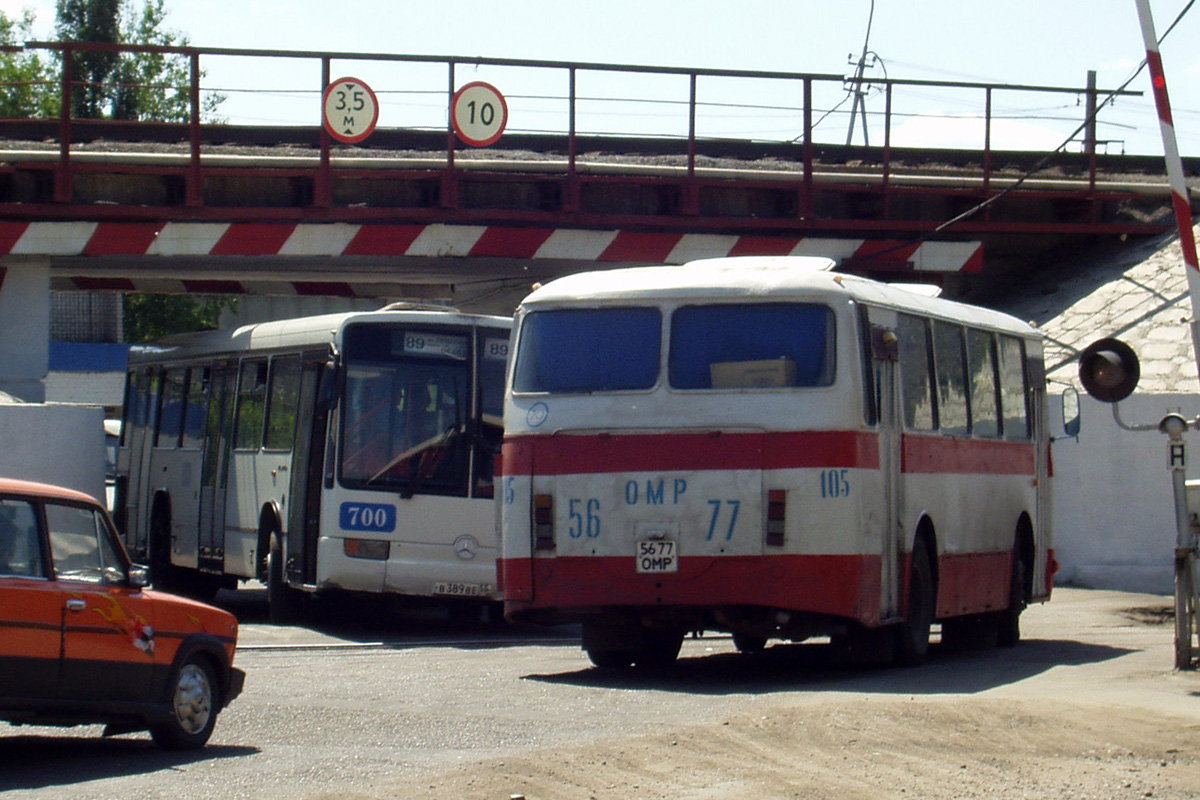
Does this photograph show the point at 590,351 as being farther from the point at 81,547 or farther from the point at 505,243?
the point at 505,243

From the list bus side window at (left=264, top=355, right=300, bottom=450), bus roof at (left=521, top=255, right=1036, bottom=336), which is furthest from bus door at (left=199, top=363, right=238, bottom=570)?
bus roof at (left=521, top=255, right=1036, bottom=336)

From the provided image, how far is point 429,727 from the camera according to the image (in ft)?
33.8

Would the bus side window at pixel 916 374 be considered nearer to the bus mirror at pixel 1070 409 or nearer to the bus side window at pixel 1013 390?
the bus side window at pixel 1013 390

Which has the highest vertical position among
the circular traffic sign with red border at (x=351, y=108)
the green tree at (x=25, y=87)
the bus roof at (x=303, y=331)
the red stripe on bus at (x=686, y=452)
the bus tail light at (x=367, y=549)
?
the green tree at (x=25, y=87)

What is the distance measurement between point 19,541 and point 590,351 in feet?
16.3

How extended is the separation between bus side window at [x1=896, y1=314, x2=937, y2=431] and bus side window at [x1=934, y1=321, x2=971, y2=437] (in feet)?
0.79

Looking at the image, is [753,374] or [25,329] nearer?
[753,374]

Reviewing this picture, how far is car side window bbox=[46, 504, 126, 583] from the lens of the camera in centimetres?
911

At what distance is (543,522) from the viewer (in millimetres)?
12828

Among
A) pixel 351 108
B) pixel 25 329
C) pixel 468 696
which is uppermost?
pixel 351 108

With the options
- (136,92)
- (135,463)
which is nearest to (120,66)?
(136,92)

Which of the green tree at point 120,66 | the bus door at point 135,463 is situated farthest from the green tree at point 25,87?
the bus door at point 135,463

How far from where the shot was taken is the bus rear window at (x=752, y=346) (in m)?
12.5

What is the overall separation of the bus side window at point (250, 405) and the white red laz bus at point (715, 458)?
591 centimetres
